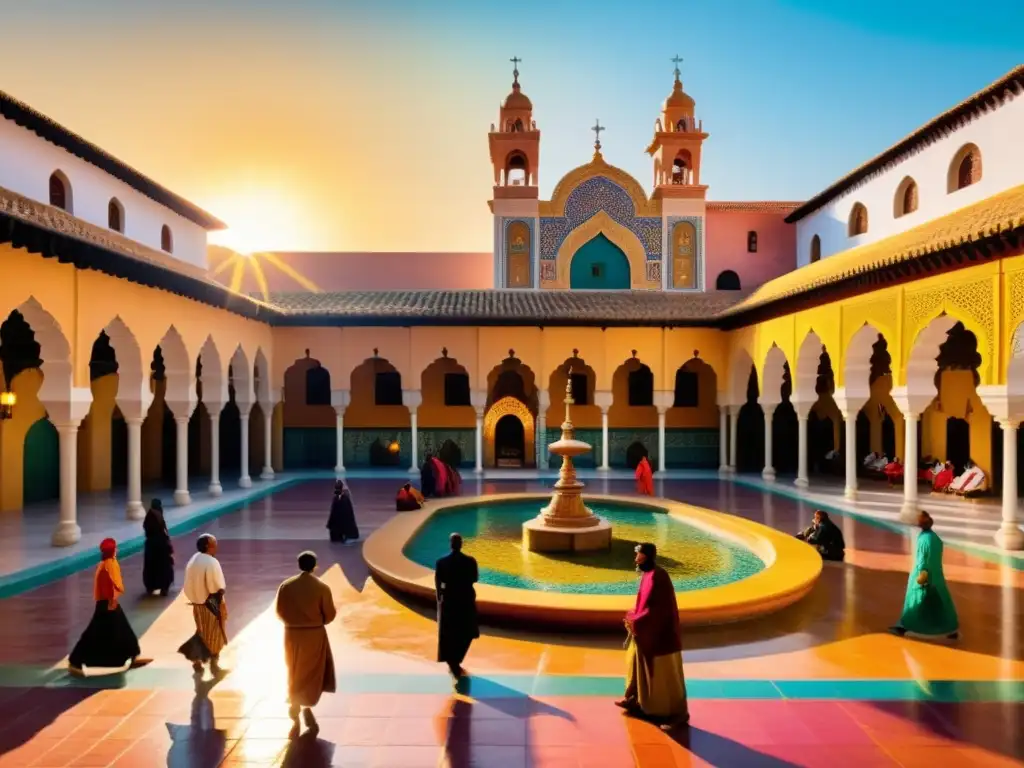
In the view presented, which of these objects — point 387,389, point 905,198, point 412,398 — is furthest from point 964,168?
point 387,389

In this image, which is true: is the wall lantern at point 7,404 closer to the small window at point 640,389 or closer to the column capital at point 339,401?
the column capital at point 339,401

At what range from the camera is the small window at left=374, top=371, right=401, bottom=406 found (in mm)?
23406

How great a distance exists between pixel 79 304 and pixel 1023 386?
44.4ft

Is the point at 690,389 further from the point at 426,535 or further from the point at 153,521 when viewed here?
the point at 153,521

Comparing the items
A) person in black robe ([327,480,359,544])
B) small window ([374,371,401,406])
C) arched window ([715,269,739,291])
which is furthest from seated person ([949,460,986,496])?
small window ([374,371,401,406])

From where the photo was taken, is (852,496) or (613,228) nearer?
(852,496)

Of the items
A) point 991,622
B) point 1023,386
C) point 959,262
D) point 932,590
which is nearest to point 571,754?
point 932,590

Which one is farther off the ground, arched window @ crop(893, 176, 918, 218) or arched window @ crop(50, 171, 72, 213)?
arched window @ crop(893, 176, 918, 218)

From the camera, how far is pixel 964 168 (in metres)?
15.8

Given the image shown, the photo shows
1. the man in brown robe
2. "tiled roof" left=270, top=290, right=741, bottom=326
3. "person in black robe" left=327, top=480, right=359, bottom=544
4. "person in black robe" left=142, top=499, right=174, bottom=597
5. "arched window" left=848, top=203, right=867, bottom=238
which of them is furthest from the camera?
"arched window" left=848, top=203, right=867, bottom=238

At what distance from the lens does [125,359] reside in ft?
41.5

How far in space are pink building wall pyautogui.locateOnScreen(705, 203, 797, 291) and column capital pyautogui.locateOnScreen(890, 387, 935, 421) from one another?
1283 centimetres

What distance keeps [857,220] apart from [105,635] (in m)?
20.6

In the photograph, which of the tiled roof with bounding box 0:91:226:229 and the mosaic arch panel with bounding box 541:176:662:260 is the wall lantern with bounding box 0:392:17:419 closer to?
the tiled roof with bounding box 0:91:226:229
